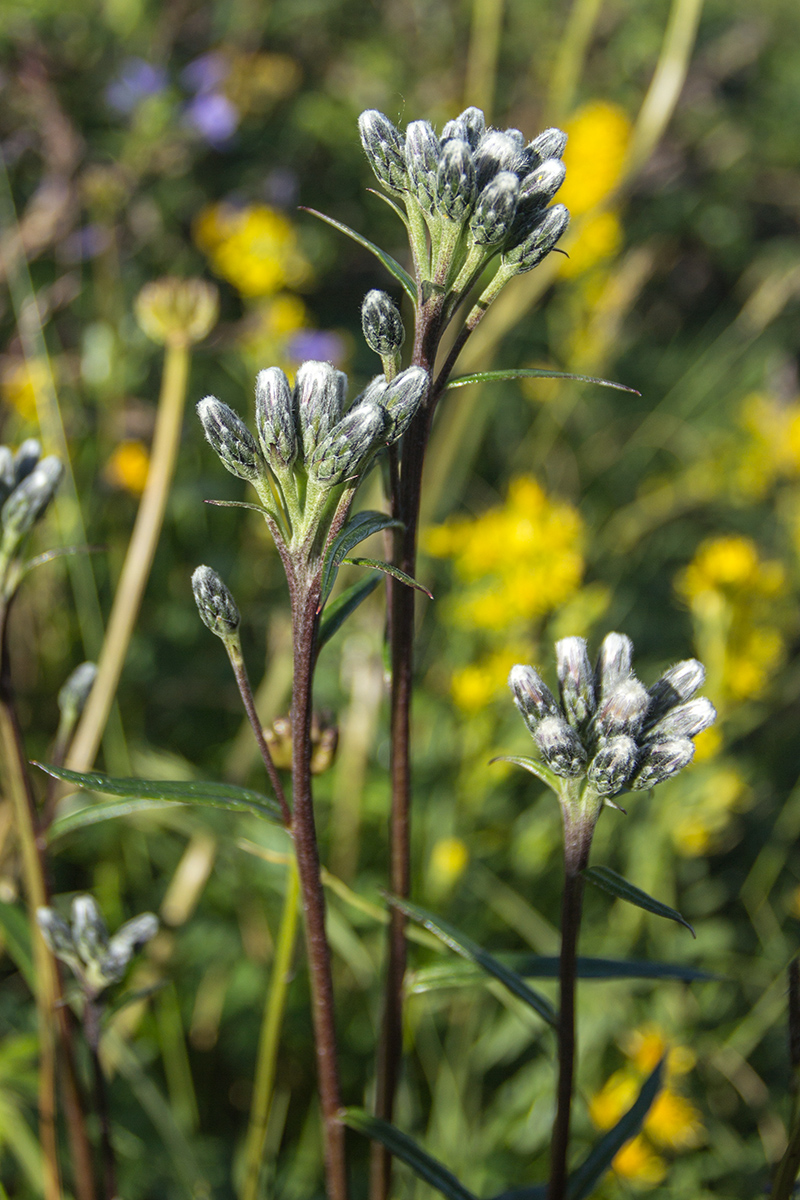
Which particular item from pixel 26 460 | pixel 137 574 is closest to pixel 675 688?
pixel 26 460

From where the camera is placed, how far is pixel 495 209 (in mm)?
720

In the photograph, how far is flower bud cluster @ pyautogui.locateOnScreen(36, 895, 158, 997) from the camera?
97cm

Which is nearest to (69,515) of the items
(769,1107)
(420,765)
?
(420,765)

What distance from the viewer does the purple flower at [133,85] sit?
3.45m

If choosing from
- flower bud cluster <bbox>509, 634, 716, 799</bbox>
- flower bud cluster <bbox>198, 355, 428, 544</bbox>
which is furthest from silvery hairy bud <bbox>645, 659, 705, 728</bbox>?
flower bud cluster <bbox>198, 355, 428, 544</bbox>

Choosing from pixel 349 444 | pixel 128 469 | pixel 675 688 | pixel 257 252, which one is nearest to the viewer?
pixel 349 444

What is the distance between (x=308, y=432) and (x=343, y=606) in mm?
227

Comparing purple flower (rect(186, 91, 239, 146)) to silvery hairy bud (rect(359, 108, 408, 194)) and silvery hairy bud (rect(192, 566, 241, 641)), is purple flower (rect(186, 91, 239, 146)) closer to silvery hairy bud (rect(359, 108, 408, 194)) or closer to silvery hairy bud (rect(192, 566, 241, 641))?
silvery hairy bud (rect(359, 108, 408, 194))

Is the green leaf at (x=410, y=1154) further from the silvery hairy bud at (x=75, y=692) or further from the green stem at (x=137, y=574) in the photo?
the green stem at (x=137, y=574)

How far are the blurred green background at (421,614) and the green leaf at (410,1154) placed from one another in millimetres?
148

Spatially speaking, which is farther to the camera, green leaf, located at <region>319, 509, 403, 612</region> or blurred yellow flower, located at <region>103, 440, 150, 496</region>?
blurred yellow flower, located at <region>103, 440, 150, 496</region>

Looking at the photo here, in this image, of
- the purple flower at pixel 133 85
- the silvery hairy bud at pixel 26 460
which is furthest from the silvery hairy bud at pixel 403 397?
the purple flower at pixel 133 85

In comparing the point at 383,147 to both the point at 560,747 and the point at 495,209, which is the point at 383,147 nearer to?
the point at 495,209

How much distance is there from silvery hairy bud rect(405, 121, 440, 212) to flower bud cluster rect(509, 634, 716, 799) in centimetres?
44
